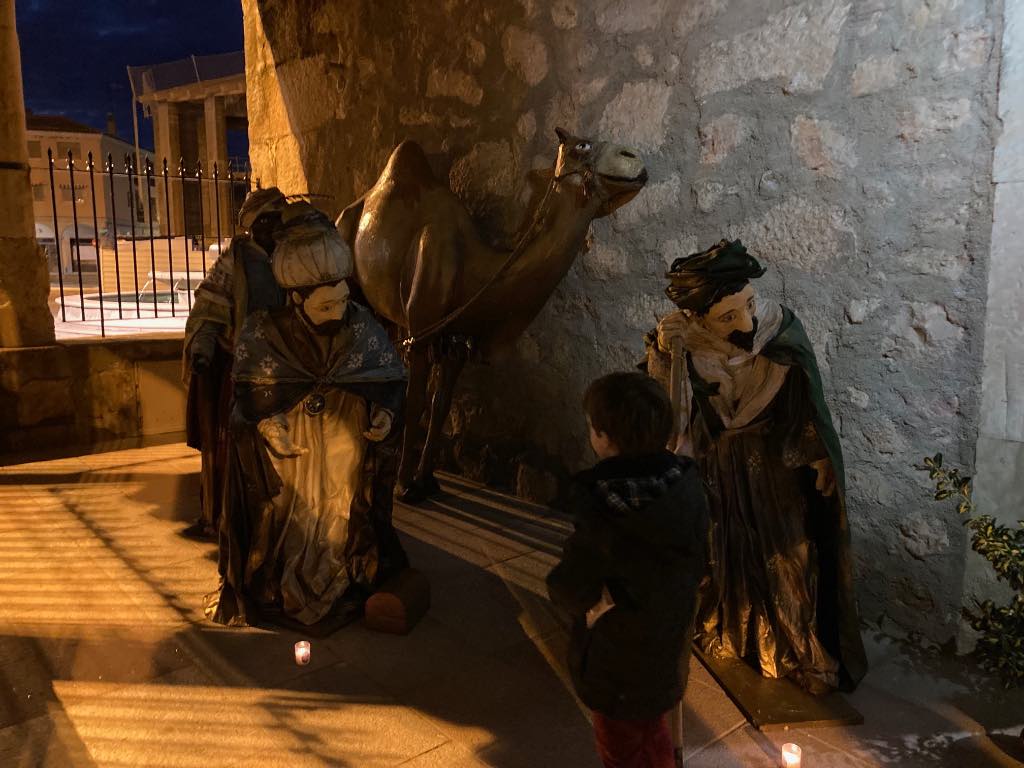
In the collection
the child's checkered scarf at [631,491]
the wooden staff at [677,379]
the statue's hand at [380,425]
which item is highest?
the wooden staff at [677,379]

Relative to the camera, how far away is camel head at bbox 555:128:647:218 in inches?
138

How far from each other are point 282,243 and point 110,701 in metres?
1.60

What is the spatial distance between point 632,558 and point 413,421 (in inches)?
116

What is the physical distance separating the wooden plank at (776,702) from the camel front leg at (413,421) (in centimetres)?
221

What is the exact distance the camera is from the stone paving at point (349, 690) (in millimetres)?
2338

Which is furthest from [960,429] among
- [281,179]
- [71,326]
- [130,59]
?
[130,59]

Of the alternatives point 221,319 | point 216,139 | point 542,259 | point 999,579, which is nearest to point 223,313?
point 221,319

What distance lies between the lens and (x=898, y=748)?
2373 mm

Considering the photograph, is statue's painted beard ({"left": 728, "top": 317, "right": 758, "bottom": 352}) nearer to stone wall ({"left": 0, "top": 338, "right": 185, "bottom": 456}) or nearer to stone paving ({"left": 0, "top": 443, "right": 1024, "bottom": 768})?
stone paving ({"left": 0, "top": 443, "right": 1024, "bottom": 768})

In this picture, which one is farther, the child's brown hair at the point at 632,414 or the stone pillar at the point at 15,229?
the stone pillar at the point at 15,229

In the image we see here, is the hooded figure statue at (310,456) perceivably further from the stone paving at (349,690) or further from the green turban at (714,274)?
the green turban at (714,274)

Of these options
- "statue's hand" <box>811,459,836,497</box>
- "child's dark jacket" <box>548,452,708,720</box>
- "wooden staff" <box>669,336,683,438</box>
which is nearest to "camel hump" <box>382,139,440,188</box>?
"wooden staff" <box>669,336,683,438</box>

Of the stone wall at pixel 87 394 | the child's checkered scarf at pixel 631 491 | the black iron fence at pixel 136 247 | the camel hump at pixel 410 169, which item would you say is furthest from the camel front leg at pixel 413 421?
the child's checkered scarf at pixel 631 491

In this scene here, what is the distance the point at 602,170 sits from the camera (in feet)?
11.6
